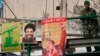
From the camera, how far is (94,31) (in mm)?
11961

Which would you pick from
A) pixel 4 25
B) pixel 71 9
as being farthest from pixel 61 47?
pixel 71 9

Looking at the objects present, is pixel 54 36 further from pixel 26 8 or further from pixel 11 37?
pixel 26 8

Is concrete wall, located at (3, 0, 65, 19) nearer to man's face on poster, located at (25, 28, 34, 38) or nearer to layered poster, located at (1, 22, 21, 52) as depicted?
layered poster, located at (1, 22, 21, 52)

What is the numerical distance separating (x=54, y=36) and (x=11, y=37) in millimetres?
1448

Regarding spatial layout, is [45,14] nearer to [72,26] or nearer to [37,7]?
[37,7]

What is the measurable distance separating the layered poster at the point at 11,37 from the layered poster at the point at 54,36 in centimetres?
93

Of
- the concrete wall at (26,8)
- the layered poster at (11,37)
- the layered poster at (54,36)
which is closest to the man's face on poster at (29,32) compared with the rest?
the layered poster at (11,37)

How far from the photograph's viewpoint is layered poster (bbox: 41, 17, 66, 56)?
36.3 feet

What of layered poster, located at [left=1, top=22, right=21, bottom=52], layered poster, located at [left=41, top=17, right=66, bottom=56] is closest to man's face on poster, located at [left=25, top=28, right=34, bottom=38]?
layered poster, located at [left=1, top=22, right=21, bottom=52]

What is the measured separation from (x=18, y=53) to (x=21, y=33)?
42.6 inches

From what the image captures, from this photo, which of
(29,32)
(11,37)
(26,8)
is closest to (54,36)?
(29,32)

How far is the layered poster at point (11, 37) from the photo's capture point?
39.4ft

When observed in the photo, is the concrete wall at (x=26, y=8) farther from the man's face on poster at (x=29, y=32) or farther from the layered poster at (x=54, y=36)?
the layered poster at (x=54, y=36)

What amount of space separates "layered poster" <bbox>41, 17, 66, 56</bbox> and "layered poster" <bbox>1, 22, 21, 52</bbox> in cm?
93
